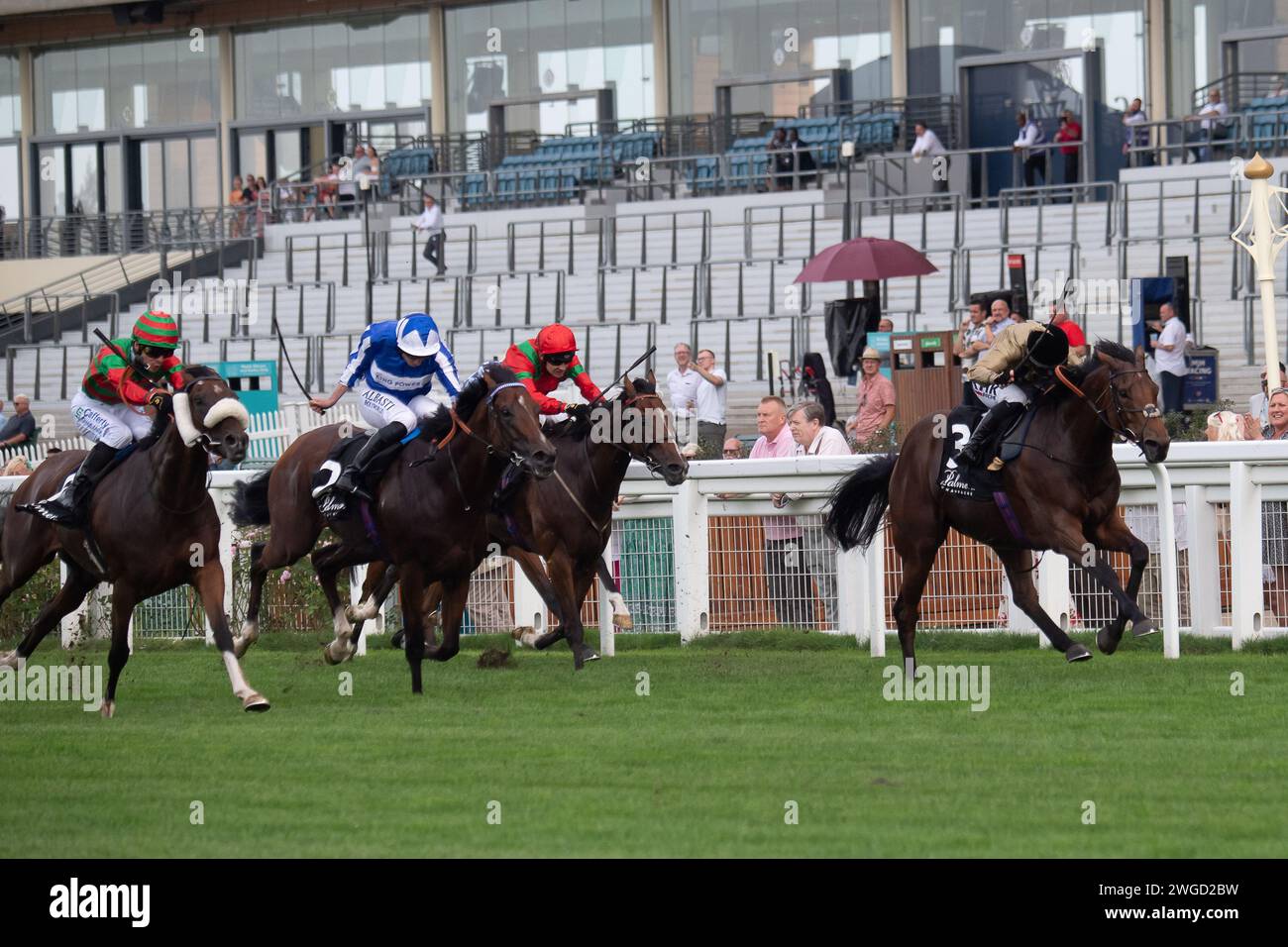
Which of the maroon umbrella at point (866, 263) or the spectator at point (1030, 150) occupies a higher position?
the spectator at point (1030, 150)

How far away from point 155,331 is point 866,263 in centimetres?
947

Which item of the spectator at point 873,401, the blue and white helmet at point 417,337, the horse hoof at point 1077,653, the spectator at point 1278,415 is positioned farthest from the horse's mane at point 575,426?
the spectator at point 873,401

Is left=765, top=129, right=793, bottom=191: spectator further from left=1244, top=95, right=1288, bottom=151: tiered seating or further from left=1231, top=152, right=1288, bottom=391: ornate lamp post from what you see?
left=1231, top=152, right=1288, bottom=391: ornate lamp post

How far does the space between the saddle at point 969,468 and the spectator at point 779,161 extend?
15.6 meters

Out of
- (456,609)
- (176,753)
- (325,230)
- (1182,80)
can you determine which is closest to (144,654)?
(456,609)

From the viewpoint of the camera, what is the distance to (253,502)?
1203 cm

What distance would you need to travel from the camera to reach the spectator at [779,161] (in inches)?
1027

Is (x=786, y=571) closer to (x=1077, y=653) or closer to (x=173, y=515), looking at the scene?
(x=1077, y=653)

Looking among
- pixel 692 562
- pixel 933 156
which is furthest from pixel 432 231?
pixel 692 562

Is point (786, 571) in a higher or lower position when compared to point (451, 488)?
lower

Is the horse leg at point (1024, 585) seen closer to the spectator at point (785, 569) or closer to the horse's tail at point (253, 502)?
the spectator at point (785, 569)

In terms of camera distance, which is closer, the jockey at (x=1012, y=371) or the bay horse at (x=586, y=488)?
the jockey at (x=1012, y=371)
